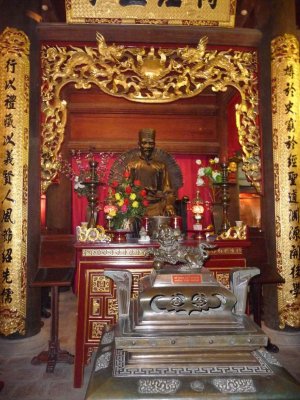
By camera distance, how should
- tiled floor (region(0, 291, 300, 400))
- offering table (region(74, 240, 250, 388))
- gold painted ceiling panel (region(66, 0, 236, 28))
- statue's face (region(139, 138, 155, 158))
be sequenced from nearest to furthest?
tiled floor (region(0, 291, 300, 400)) < offering table (region(74, 240, 250, 388)) < gold painted ceiling panel (region(66, 0, 236, 28)) < statue's face (region(139, 138, 155, 158))

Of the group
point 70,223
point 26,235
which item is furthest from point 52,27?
point 70,223

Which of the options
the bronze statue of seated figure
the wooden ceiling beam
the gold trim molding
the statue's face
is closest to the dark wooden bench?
the gold trim molding

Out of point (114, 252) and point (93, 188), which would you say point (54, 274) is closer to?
point (114, 252)

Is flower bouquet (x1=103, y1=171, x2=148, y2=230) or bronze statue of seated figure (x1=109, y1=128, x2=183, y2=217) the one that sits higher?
bronze statue of seated figure (x1=109, y1=128, x2=183, y2=217)

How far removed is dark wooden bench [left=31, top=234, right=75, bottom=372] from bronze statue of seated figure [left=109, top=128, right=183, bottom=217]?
4.61 feet

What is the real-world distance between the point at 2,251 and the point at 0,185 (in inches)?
26.9

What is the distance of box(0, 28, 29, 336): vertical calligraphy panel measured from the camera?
3.36m

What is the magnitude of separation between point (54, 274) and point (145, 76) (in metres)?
2.38

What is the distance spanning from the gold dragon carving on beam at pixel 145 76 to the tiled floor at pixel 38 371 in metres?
1.65

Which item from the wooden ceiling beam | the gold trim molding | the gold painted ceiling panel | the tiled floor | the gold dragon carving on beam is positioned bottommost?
the tiled floor

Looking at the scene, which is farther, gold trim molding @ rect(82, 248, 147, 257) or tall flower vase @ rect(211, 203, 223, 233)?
tall flower vase @ rect(211, 203, 223, 233)

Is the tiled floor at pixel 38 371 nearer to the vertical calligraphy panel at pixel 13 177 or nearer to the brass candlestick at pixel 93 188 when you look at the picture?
the vertical calligraphy panel at pixel 13 177

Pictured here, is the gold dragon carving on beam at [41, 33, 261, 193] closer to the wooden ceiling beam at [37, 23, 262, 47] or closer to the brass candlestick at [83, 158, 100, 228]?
the wooden ceiling beam at [37, 23, 262, 47]

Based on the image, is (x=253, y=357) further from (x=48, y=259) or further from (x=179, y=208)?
(x=179, y=208)
